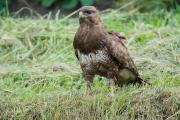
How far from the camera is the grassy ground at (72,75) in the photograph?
3111 millimetres

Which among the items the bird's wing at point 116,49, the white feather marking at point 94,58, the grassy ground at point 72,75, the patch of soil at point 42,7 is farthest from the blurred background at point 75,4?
the white feather marking at point 94,58

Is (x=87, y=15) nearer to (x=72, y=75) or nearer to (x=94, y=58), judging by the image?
(x=94, y=58)

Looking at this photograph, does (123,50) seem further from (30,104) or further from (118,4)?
(118,4)

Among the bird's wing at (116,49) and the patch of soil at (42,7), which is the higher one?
the patch of soil at (42,7)

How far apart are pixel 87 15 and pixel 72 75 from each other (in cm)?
144

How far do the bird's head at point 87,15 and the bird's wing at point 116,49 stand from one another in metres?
0.26

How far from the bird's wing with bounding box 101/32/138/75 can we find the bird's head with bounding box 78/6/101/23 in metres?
0.26

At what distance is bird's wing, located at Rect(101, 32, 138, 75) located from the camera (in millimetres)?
3305

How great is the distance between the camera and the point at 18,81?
4152 millimetres

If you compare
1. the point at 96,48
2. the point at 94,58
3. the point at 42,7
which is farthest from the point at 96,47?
the point at 42,7

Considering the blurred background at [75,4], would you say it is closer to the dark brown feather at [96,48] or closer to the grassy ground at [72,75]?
the grassy ground at [72,75]

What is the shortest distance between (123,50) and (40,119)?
146 centimetres

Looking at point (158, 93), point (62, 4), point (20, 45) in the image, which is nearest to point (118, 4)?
point (62, 4)

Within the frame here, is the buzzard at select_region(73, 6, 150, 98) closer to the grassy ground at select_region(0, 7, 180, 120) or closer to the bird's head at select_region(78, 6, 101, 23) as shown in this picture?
the bird's head at select_region(78, 6, 101, 23)
